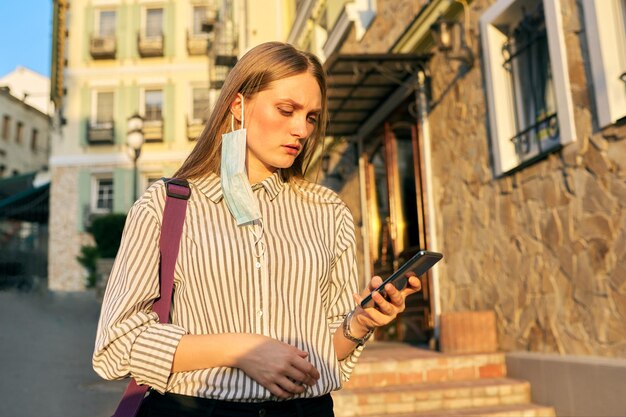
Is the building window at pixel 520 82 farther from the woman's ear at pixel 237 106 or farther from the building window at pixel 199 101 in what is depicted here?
the building window at pixel 199 101

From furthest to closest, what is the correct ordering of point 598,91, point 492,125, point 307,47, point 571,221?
point 307,47 → point 492,125 → point 571,221 → point 598,91

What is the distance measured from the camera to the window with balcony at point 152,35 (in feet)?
87.7

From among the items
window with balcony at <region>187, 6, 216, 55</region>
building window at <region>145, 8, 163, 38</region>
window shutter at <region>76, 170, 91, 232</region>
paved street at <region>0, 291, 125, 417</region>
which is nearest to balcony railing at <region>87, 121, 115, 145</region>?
window shutter at <region>76, 170, 91, 232</region>

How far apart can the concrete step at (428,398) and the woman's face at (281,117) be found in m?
4.07

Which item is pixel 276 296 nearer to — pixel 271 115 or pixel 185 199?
pixel 185 199

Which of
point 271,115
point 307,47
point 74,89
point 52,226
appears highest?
point 74,89

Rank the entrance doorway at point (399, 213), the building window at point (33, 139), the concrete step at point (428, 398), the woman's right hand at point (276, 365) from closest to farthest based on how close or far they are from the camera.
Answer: the woman's right hand at point (276, 365) < the concrete step at point (428, 398) < the entrance doorway at point (399, 213) < the building window at point (33, 139)

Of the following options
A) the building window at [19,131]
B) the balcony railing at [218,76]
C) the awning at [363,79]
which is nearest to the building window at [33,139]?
the building window at [19,131]

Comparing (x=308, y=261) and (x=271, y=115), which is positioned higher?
(x=271, y=115)

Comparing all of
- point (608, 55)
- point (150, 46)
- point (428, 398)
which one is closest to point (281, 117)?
point (608, 55)

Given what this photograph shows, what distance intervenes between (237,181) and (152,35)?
91.6 ft

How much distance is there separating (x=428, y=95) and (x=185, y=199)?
6.72 metres

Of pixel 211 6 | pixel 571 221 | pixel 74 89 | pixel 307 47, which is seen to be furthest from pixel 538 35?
pixel 74 89

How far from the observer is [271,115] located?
1.64m
